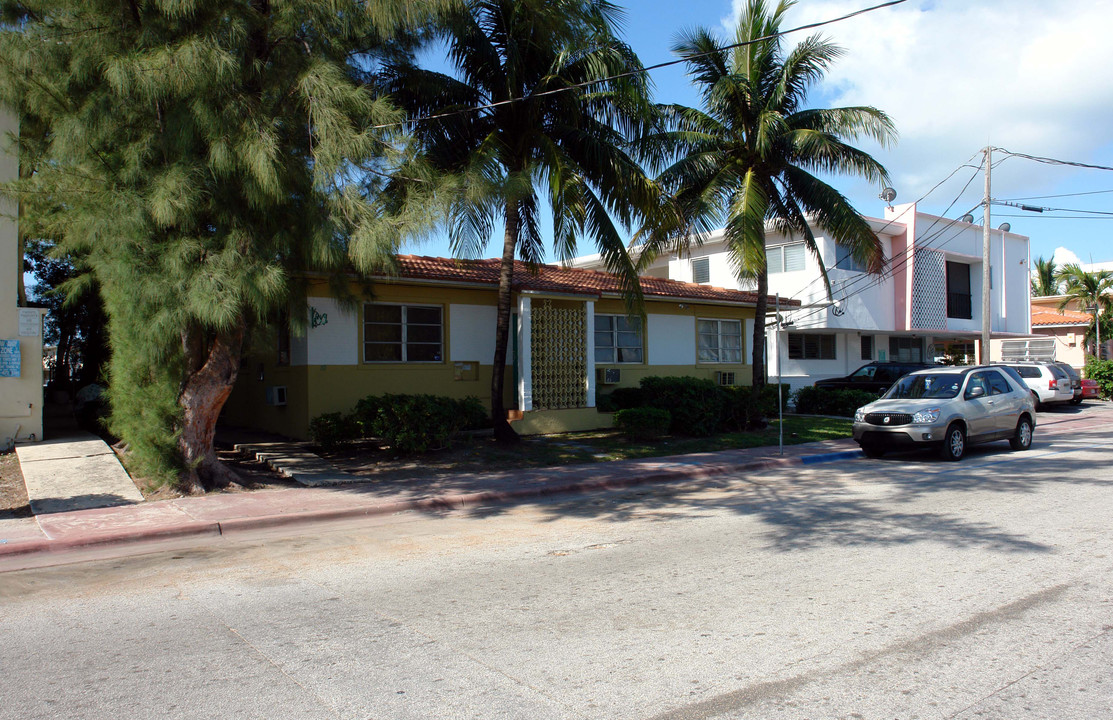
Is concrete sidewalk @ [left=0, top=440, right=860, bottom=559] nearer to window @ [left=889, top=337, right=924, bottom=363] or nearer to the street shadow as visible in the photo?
the street shadow

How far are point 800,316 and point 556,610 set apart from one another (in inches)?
925

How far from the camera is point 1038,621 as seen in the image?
16.9 feet

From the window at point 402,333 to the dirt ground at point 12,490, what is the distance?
20.9 ft

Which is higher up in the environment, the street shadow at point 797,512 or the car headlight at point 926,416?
the car headlight at point 926,416

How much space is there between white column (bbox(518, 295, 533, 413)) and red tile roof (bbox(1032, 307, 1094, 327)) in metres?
33.2

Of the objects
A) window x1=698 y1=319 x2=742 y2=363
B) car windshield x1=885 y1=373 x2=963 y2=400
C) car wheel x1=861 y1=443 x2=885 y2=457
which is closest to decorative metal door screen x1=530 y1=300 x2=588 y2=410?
window x1=698 y1=319 x2=742 y2=363

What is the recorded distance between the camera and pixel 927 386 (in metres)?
15.1

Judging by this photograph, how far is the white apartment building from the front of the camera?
27094 mm

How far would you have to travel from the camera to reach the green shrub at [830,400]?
74.9 ft

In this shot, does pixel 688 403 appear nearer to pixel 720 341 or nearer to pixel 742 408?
pixel 742 408

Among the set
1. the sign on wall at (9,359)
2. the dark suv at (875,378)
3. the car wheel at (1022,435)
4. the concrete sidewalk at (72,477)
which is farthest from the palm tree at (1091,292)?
the sign on wall at (9,359)

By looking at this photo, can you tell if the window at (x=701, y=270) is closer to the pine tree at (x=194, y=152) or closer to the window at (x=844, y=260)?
the window at (x=844, y=260)

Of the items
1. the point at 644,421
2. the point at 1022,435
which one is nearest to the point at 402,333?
the point at 644,421

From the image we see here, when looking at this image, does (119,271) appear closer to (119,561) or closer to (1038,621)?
(119,561)
